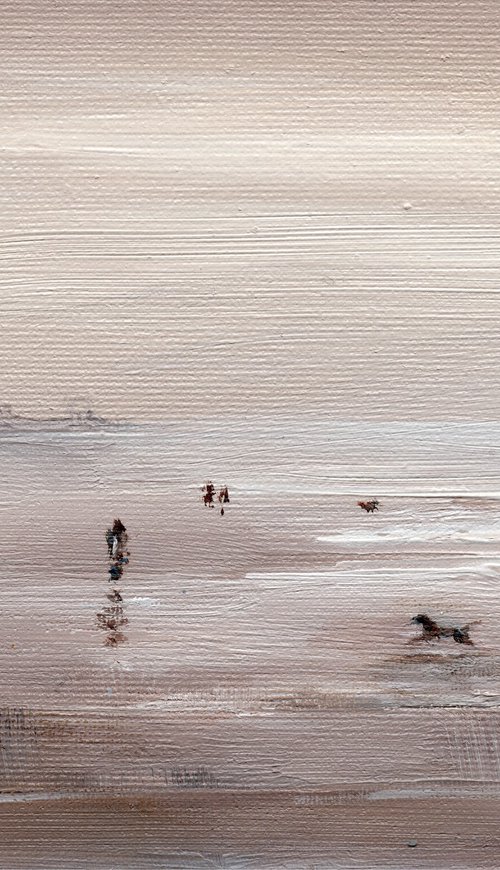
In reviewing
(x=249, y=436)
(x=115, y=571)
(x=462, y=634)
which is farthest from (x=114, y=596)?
(x=462, y=634)

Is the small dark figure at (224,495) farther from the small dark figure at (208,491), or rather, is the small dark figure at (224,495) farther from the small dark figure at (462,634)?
the small dark figure at (462,634)

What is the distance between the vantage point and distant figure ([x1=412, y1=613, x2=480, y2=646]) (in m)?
0.43

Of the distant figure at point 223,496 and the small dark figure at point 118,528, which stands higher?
the distant figure at point 223,496

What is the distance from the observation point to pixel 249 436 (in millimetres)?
429

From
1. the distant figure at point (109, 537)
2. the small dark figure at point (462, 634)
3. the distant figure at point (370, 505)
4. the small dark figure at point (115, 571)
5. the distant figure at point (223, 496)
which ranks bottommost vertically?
the small dark figure at point (462, 634)

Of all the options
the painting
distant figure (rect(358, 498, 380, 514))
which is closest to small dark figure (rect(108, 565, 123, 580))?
the painting

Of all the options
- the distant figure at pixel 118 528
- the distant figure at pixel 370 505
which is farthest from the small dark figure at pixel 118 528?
the distant figure at pixel 370 505

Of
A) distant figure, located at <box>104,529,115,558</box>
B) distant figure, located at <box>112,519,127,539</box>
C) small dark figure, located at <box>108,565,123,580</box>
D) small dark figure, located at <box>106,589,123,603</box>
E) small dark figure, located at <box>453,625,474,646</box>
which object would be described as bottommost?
small dark figure, located at <box>453,625,474,646</box>

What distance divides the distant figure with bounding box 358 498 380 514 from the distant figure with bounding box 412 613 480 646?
84 millimetres

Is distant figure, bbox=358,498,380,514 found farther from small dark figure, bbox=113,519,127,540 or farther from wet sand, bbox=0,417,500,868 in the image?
small dark figure, bbox=113,519,127,540

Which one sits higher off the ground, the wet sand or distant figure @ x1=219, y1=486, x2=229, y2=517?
distant figure @ x1=219, y1=486, x2=229, y2=517

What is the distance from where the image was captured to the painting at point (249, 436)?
415 mm

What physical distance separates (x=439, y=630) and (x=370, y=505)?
0.34 ft

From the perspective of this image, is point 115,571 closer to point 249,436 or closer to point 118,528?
point 118,528
